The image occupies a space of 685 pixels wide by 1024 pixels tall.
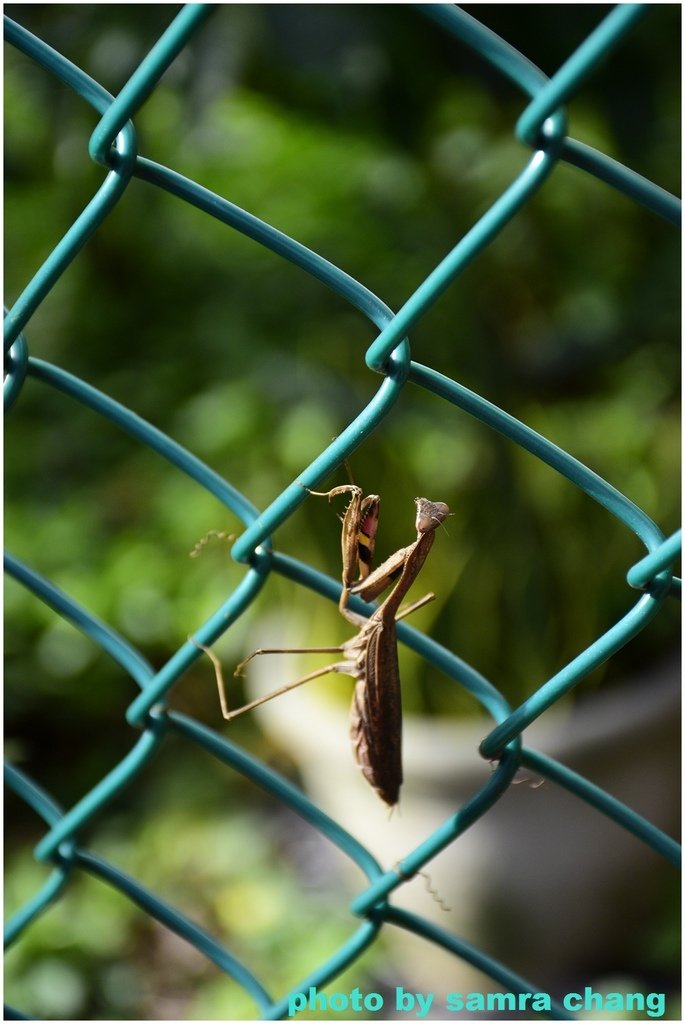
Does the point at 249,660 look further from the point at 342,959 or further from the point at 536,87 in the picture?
the point at 536,87

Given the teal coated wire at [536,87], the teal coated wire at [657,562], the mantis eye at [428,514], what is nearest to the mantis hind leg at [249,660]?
the mantis eye at [428,514]

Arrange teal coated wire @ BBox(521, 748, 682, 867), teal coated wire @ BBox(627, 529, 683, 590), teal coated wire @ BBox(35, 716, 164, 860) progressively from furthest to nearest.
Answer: teal coated wire @ BBox(35, 716, 164, 860)
teal coated wire @ BBox(521, 748, 682, 867)
teal coated wire @ BBox(627, 529, 683, 590)

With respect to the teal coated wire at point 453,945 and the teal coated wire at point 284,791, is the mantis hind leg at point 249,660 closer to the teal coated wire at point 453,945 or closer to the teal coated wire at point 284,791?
the teal coated wire at point 284,791

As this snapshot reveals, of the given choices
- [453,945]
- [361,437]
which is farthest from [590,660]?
[453,945]

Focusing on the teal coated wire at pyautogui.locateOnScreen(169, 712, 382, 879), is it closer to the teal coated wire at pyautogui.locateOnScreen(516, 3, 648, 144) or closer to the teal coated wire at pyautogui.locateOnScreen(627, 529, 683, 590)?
the teal coated wire at pyautogui.locateOnScreen(627, 529, 683, 590)

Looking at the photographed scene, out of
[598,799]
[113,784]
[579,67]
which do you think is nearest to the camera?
[579,67]

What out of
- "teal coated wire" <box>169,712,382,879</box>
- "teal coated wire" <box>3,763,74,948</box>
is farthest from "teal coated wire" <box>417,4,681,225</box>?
"teal coated wire" <box>3,763,74,948</box>

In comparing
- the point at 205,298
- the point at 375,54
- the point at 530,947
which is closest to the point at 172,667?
the point at 375,54
